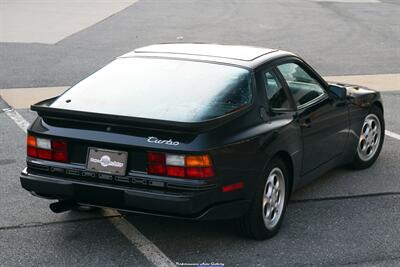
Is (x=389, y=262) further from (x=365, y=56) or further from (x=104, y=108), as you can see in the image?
(x=365, y=56)

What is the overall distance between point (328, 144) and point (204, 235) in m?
1.60

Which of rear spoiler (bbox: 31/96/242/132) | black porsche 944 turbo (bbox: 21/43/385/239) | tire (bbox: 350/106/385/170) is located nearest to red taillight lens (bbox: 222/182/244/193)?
black porsche 944 turbo (bbox: 21/43/385/239)

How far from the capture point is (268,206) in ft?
17.5

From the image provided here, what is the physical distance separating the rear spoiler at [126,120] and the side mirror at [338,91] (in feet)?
5.65

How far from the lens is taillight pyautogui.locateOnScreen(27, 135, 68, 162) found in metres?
4.96

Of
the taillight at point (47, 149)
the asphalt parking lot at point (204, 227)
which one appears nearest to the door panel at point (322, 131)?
the asphalt parking lot at point (204, 227)

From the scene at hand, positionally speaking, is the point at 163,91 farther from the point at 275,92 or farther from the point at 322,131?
the point at 322,131

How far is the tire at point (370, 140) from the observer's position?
709 centimetres

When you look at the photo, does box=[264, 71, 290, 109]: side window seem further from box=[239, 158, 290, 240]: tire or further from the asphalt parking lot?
the asphalt parking lot

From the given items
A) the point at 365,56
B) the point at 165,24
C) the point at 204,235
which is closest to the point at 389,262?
the point at 204,235

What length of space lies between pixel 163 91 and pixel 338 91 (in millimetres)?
1961

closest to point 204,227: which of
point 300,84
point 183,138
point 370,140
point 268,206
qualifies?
point 268,206

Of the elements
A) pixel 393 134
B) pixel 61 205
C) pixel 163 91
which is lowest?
pixel 393 134

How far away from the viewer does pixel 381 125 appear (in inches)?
289
